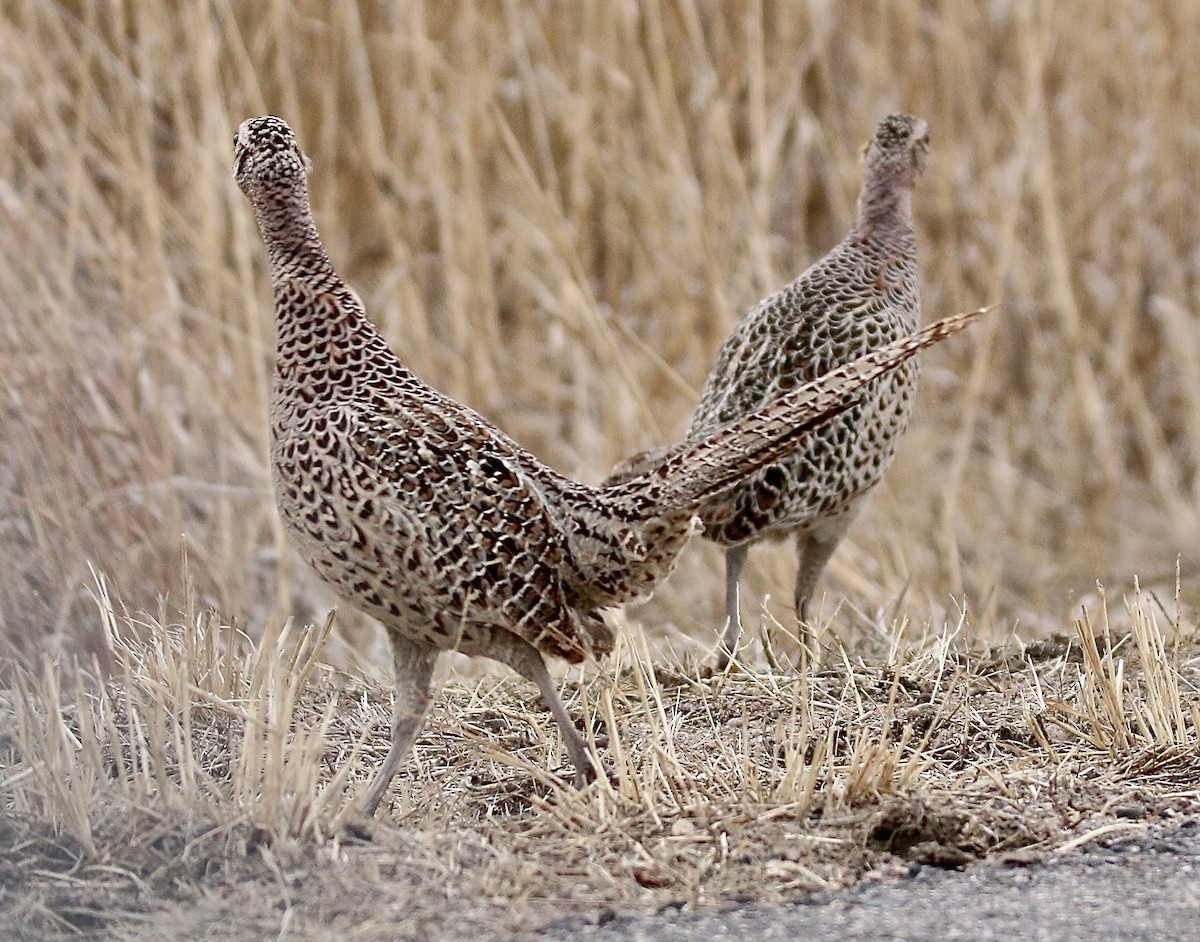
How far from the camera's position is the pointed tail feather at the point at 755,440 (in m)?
3.40

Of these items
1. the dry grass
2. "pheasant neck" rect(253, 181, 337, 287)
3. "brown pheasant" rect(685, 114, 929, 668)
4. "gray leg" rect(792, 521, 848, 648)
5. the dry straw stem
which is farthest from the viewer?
"gray leg" rect(792, 521, 848, 648)

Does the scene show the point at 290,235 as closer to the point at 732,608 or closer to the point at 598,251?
the point at 732,608

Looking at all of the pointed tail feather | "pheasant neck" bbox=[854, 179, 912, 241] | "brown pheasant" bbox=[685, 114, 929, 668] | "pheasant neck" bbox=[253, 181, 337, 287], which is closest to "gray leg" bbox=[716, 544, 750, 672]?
"brown pheasant" bbox=[685, 114, 929, 668]

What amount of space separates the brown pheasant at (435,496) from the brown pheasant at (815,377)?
843mm

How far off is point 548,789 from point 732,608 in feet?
4.25

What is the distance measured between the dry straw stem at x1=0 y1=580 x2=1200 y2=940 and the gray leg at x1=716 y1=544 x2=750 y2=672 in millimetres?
297

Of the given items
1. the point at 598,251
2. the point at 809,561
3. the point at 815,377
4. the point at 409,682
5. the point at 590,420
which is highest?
the point at 598,251

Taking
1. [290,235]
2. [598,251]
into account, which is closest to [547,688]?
[290,235]

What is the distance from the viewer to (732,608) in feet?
15.4

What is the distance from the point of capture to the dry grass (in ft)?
→ 10.1

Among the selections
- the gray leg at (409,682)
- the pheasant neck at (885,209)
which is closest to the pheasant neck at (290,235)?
the gray leg at (409,682)

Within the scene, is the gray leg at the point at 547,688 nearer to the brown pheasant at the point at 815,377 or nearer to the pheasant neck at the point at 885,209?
the brown pheasant at the point at 815,377

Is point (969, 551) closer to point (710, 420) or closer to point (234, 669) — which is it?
point (710, 420)

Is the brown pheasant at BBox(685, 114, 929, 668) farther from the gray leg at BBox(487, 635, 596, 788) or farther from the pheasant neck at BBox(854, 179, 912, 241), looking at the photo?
the gray leg at BBox(487, 635, 596, 788)
